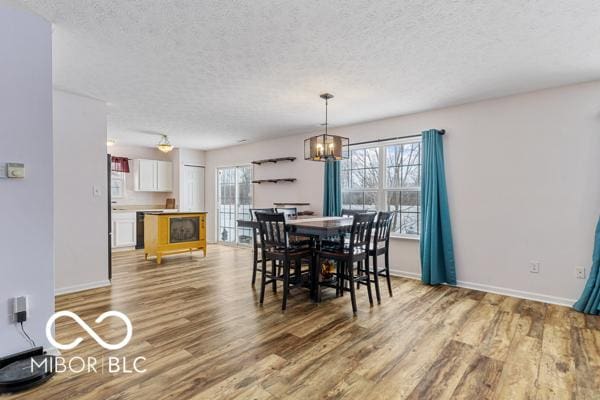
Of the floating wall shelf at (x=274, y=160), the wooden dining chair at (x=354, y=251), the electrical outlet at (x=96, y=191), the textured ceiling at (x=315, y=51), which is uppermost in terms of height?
the textured ceiling at (x=315, y=51)

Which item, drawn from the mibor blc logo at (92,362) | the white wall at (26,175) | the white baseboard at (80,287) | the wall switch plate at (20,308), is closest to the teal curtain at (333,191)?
the white baseboard at (80,287)

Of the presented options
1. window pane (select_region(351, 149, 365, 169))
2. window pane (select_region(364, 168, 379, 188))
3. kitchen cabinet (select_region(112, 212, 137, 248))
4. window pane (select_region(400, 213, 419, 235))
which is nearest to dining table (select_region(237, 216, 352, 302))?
window pane (select_region(400, 213, 419, 235))

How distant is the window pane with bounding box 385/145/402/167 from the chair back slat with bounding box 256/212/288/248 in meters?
2.32

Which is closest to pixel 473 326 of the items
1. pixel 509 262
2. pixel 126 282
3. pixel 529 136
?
pixel 509 262

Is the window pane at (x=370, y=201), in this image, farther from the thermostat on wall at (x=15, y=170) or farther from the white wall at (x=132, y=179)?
the white wall at (x=132, y=179)

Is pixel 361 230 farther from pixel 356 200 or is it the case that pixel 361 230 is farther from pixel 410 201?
pixel 356 200

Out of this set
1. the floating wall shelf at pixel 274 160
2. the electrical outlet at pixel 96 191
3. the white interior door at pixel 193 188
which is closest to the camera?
the electrical outlet at pixel 96 191

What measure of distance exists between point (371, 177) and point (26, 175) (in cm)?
414

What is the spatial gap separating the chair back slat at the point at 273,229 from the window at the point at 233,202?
3.67 metres

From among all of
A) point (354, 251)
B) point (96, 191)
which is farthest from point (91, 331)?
point (354, 251)

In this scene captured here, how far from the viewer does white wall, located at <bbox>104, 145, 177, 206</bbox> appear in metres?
7.05

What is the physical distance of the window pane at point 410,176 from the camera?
451 cm

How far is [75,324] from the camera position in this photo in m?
2.73

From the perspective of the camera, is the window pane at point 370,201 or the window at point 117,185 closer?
the window pane at point 370,201
